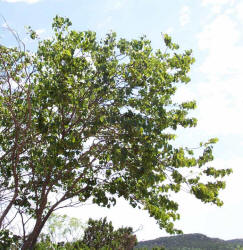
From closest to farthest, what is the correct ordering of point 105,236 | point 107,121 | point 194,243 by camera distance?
point 107,121 → point 105,236 → point 194,243

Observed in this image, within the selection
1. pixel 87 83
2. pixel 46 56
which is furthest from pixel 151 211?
pixel 46 56

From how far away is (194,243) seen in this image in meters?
93.9

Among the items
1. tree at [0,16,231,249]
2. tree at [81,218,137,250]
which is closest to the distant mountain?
tree at [81,218,137,250]

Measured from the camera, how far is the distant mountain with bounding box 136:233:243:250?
91.0m

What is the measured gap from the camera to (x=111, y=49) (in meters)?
12.4

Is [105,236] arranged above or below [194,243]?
below

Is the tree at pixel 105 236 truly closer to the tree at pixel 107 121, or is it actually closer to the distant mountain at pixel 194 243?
the tree at pixel 107 121

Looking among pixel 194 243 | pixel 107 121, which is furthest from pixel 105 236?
pixel 194 243

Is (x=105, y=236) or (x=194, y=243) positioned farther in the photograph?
(x=194, y=243)

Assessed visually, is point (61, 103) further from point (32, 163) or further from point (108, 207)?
point (108, 207)

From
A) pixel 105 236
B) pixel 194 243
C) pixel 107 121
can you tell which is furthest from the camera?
pixel 194 243

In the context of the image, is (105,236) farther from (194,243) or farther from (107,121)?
(194,243)

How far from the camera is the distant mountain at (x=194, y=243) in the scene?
91.0 m

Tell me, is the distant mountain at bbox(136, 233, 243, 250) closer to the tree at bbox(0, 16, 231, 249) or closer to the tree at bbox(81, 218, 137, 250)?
the tree at bbox(81, 218, 137, 250)
